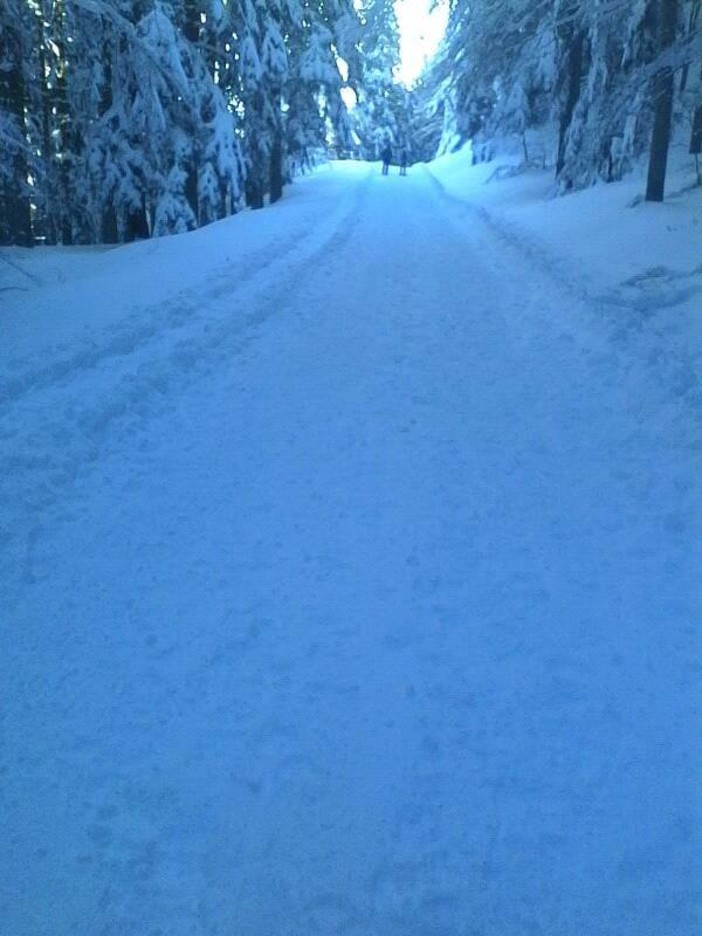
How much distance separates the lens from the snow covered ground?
2.72 metres

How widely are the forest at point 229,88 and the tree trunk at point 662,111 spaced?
0.11ft

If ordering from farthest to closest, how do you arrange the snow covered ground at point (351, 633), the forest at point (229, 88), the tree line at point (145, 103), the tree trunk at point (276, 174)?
the tree trunk at point (276, 174) → the tree line at point (145, 103) → the forest at point (229, 88) → the snow covered ground at point (351, 633)

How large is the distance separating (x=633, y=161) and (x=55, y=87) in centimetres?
1583

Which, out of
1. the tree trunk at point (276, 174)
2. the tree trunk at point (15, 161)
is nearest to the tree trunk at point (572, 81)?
the tree trunk at point (276, 174)

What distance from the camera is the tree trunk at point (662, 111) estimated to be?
43.6ft

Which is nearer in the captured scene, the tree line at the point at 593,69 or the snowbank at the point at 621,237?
the snowbank at the point at 621,237

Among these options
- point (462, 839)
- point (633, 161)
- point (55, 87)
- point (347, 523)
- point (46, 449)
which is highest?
point (55, 87)

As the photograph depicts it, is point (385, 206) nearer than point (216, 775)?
No

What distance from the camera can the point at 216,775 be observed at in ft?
10.2

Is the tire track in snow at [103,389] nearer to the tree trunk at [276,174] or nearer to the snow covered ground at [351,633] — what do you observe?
the snow covered ground at [351,633]

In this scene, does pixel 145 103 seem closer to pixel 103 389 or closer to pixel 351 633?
pixel 103 389

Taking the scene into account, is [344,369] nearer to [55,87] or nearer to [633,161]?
[633,161]

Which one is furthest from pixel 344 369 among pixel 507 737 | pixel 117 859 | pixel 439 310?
pixel 117 859

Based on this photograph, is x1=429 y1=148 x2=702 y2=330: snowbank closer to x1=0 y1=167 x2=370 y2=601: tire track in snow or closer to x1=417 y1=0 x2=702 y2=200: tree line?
x1=417 y1=0 x2=702 y2=200: tree line
